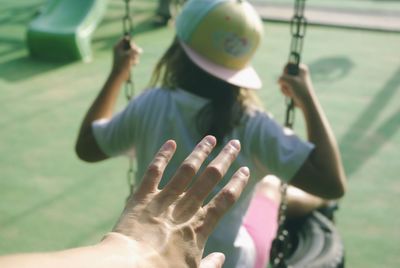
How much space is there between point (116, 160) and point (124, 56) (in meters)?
1.57

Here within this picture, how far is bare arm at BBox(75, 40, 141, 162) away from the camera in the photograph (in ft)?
6.08

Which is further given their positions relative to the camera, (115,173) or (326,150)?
(115,173)

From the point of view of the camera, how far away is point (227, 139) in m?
1.59

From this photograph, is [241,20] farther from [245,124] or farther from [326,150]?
[326,150]

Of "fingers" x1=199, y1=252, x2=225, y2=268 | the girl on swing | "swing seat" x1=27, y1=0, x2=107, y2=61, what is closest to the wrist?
"fingers" x1=199, y1=252, x2=225, y2=268

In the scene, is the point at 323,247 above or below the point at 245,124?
below

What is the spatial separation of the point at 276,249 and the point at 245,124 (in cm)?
50

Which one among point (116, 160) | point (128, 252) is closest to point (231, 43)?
point (128, 252)

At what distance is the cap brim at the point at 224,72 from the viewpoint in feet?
5.31

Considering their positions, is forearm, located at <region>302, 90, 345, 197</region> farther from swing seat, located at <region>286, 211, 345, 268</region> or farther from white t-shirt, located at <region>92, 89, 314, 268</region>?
swing seat, located at <region>286, 211, 345, 268</region>

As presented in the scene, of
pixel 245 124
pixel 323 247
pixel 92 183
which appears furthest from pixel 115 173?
pixel 245 124

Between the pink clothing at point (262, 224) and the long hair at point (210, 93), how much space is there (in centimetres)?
41

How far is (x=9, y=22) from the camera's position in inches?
269

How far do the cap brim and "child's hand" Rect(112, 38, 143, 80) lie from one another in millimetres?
396
